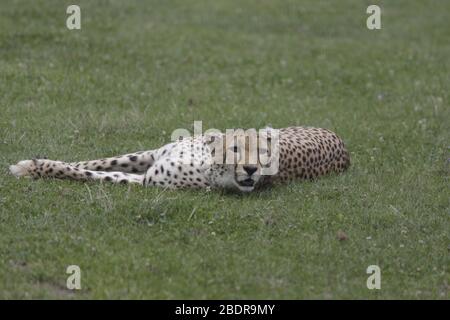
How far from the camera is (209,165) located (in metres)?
8.30

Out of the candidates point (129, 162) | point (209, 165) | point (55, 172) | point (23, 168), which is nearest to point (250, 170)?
point (209, 165)

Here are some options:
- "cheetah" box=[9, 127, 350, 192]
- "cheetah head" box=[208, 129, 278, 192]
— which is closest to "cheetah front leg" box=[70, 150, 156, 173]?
"cheetah" box=[9, 127, 350, 192]

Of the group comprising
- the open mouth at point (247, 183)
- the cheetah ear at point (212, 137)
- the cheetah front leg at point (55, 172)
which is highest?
the cheetah ear at point (212, 137)

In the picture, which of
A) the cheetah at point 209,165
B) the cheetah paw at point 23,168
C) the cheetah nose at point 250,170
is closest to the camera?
the cheetah nose at point 250,170

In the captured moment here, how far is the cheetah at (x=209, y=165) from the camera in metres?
8.15

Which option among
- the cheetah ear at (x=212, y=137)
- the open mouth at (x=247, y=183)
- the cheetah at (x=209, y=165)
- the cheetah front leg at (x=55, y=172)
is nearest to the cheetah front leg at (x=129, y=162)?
the cheetah at (x=209, y=165)

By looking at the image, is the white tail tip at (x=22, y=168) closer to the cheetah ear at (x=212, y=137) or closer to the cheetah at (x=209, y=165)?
the cheetah at (x=209, y=165)

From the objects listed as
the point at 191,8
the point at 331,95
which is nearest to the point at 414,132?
the point at 331,95

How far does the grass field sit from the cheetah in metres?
0.16

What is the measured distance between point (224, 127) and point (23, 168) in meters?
2.86

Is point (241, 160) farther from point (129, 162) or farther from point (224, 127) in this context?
point (224, 127)

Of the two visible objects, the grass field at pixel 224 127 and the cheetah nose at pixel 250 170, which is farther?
the cheetah nose at pixel 250 170
